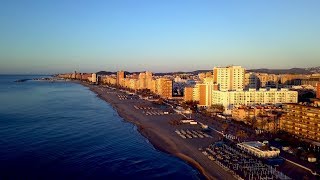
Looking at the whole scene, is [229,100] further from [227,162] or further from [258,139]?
[227,162]

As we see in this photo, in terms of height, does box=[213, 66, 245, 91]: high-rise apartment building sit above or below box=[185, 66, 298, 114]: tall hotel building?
above

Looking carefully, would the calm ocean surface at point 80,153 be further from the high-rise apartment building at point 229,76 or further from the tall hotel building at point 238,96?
the high-rise apartment building at point 229,76

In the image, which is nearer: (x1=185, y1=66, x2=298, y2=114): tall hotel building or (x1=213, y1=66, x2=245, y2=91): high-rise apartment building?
(x1=185, y1=66, x2=298, y2=114): tall hotel building

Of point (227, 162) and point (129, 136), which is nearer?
point (227, 162)

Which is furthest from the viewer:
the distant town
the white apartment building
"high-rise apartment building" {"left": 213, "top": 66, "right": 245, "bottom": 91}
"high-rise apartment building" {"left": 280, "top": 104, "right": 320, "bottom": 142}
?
"high-rise apartment building" {"left": 213, "top": 66, "right": 245, "bottom": 91}

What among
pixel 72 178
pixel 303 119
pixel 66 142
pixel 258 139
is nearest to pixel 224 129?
pixel 258 139

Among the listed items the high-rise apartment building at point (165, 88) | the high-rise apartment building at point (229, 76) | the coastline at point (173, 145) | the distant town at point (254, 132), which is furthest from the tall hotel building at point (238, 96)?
the coastline at point (173, 145)

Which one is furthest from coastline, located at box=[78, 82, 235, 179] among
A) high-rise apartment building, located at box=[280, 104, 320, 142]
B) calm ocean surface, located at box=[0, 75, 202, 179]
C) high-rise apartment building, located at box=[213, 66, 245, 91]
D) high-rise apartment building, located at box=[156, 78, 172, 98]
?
high-rise apartment building, located at box=[156, 78, 172, 98]

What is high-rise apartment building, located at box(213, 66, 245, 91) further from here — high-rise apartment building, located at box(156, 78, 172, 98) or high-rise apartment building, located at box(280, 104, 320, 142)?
high-rise apartment building, located at box(280, 104, 320, 142)

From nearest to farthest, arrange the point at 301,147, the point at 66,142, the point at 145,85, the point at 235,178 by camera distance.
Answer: the point at 235,178 < the point at 301,147 < the point at 66,142 < the point at 145,85
